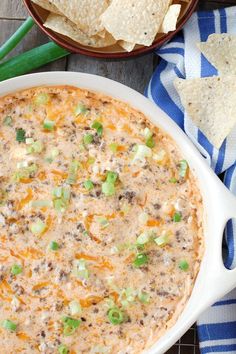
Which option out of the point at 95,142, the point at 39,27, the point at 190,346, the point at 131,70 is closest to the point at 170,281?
the point at 190,346

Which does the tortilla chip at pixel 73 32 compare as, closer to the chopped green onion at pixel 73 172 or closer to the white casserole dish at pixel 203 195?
the white casserole dish at pixel 203 195

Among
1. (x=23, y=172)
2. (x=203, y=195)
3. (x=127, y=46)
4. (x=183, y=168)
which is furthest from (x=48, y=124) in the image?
(x=203, y=195)

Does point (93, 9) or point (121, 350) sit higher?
point (93, 9)

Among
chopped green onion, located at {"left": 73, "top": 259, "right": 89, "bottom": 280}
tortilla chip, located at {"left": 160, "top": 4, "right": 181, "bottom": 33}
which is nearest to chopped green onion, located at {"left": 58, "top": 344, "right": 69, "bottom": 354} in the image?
chopped green onion, located at {"left": 73, "top": 259, "right": 89, "bottom": 280}

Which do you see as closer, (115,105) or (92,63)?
(115,105)

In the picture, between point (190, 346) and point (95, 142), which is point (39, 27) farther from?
point (190, 346)

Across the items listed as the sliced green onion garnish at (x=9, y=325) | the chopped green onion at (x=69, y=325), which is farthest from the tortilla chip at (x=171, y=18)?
the sliced green onion garnish at (x=9, y=325)

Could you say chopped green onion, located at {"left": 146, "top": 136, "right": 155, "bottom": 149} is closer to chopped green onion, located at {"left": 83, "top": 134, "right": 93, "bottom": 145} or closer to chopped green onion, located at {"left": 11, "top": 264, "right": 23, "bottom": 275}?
→ chopped green onion, located at {"left": 83, "top": 134, "right": 93, "bottom": 145}
